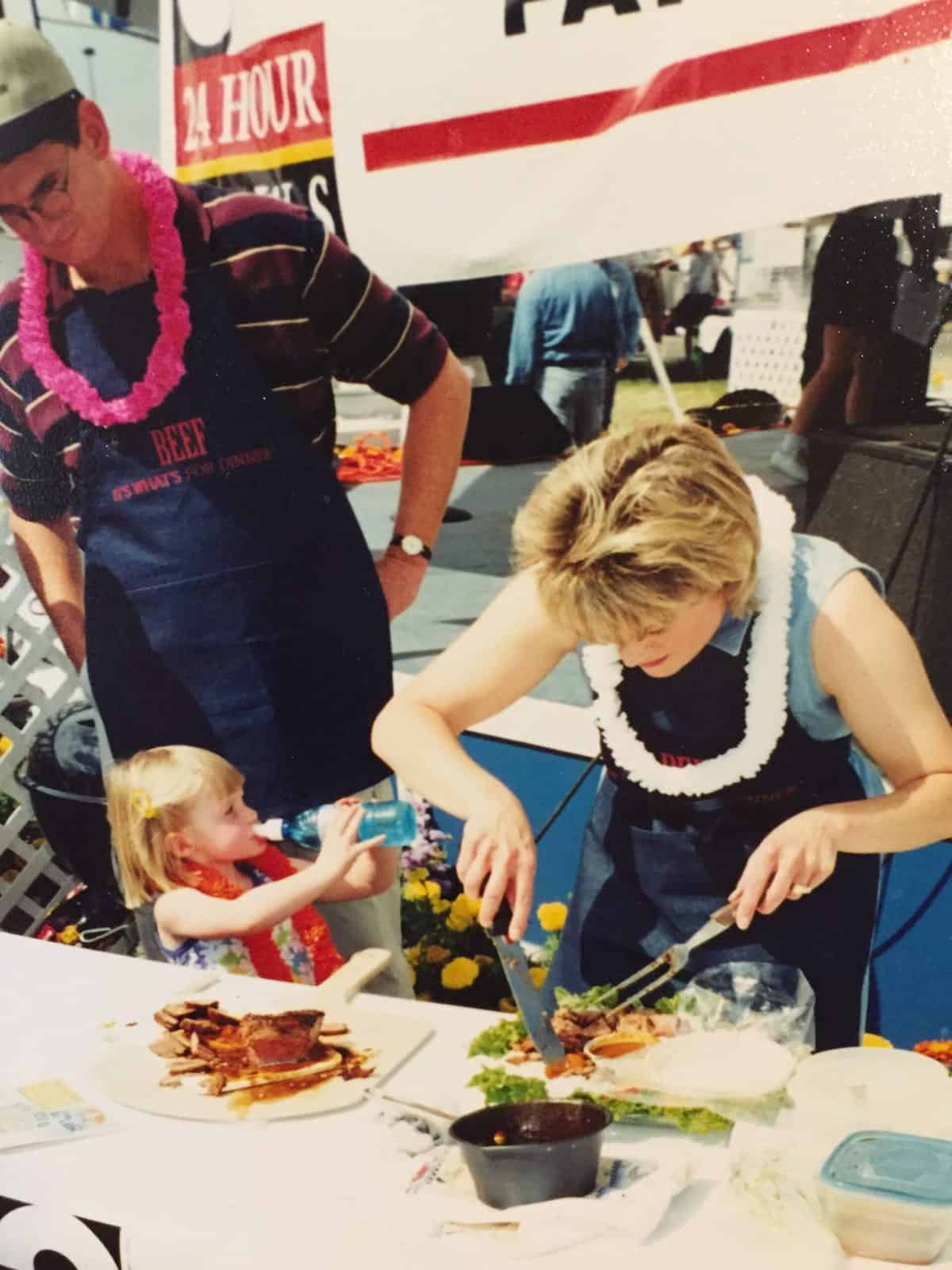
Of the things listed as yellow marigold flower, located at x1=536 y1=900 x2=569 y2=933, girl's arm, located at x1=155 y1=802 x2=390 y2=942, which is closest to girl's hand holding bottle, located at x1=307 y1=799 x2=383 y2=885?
girl's arm, located at x1=155 y1=802 x2=390 y2=942

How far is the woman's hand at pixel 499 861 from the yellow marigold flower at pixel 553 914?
0.33 meters

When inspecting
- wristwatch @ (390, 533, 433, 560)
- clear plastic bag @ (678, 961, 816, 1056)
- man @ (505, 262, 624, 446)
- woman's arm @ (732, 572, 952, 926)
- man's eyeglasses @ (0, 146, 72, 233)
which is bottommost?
clear plastic bag @ (678, 961, 816, 1056)

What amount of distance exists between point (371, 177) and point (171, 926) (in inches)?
45.4

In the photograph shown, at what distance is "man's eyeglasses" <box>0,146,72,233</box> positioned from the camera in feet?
6.17

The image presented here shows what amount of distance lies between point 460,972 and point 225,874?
15.4 inches

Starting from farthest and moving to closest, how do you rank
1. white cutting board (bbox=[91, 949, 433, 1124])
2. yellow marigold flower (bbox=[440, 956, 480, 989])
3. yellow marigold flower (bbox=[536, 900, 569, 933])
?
yellow marigold flower (bbox=[440, 956, 480, 989]), yellow marigold flower (bbox=[536, 900, 569, 933]), white cutting board (bbox=[91, 949, 433, 1124])

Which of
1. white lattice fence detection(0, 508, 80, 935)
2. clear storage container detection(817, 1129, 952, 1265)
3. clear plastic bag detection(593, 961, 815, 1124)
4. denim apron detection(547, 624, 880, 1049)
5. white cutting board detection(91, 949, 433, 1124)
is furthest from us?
white lattice fence detection(0, 508, 80, 935)

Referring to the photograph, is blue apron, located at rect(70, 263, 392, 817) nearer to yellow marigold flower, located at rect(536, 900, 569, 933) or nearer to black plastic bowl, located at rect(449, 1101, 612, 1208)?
yellow marigold flower, located at rect(536, 900, 569, 933)

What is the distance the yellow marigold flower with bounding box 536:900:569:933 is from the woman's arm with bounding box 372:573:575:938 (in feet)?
0.97

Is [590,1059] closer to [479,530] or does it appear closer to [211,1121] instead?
[211,1121]

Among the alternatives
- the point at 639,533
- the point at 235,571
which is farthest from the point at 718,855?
the point at 235,571

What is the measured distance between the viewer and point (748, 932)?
5.29ft

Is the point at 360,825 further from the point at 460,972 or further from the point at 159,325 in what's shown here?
the point at 159,325

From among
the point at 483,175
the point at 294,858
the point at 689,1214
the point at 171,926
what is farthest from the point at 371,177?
the point at 689,1214
